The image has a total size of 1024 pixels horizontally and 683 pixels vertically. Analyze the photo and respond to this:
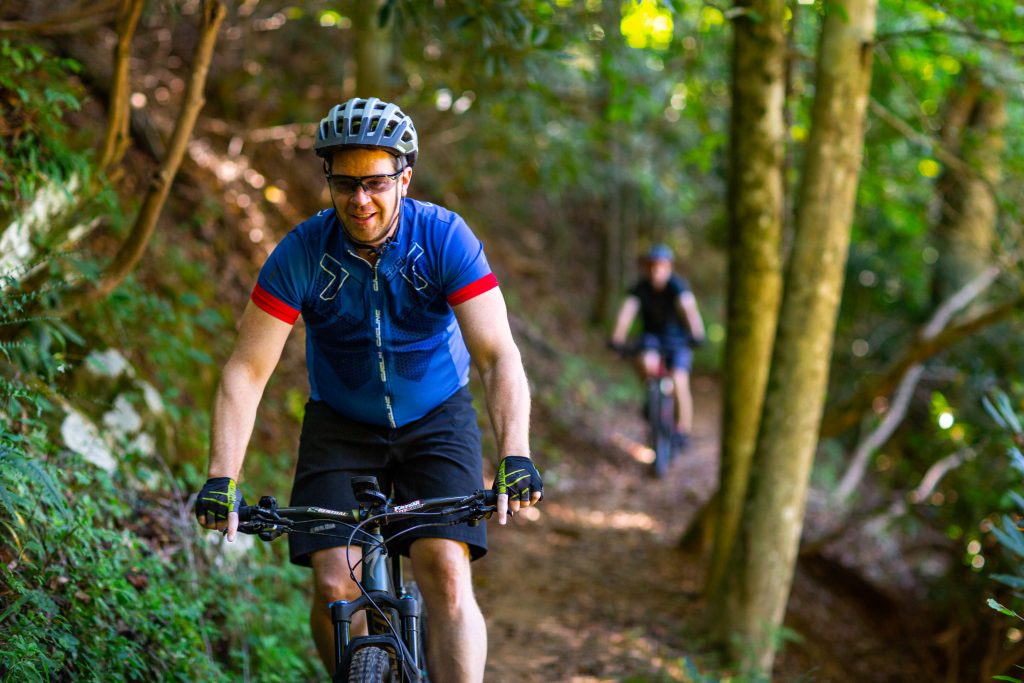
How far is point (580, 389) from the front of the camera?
14477 mm

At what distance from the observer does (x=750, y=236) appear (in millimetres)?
7094

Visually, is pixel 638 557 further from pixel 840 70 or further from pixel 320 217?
pixel 320 217

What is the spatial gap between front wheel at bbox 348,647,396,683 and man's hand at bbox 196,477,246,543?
1.76ft

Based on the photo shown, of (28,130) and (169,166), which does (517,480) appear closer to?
(169,166)

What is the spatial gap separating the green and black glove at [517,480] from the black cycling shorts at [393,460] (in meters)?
0.49

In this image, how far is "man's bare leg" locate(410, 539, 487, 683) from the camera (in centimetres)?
336

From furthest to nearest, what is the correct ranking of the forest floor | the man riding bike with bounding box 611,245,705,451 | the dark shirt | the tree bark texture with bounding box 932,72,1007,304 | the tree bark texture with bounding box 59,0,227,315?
the dark shirt → the man riding bike with bounding box 611,245,705,451 → the tree bark texture with bounding box 932,72,1007,304 → the forest floor → the tree bark texture with bounding box 59,0,227,315

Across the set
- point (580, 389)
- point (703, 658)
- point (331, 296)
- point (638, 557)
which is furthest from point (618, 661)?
point (580, 389)

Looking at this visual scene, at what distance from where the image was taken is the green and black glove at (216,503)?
2957 millimetres

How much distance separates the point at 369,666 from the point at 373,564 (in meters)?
0.40

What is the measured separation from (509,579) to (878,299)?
30.1 feet

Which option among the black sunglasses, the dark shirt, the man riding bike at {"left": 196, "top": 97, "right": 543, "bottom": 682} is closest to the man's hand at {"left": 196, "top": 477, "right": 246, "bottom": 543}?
the man riding bike at {"left": 196, "top": 97, "right": 543, "bottom": 682}

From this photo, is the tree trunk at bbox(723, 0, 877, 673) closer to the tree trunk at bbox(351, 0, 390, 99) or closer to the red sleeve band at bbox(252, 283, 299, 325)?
the red sleeve band at bbox(252, 283, 299, 325)

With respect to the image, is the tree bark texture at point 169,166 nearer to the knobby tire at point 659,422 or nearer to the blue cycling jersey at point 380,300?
the blue cycling jersey at point 380,300
